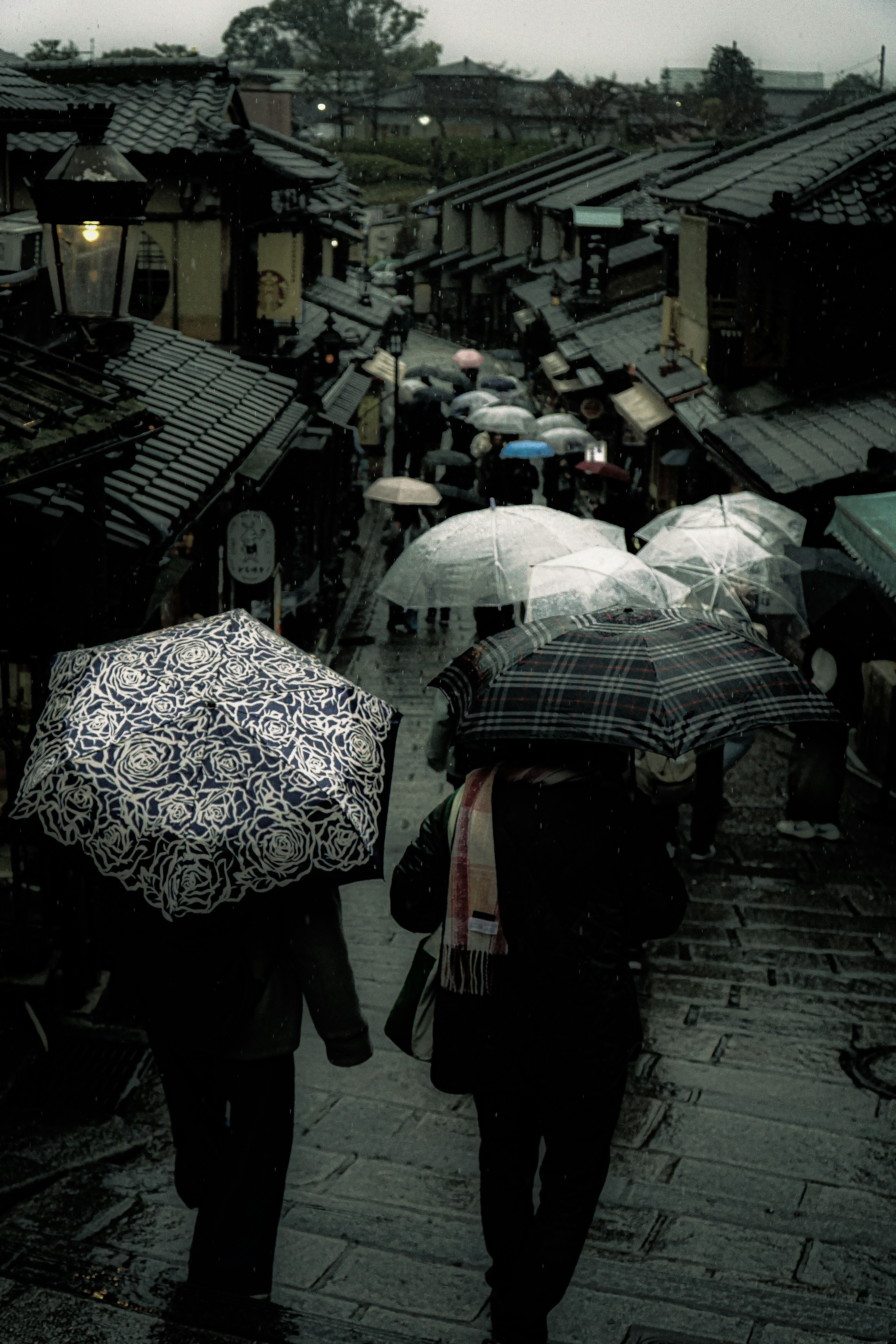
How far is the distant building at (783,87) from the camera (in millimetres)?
77250

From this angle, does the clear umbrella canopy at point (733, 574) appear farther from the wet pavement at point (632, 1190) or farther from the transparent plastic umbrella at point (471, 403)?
the transparent plastic umbrella at point (471, 403)

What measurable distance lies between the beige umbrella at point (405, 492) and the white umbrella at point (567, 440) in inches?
281

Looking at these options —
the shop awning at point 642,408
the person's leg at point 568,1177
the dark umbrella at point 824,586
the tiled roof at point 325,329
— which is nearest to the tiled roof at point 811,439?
the dark umbrella at point 824,586

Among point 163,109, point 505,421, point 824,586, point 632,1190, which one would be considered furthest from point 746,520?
point 505,421

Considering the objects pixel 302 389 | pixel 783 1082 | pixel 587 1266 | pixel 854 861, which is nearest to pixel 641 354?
pixel 302 389

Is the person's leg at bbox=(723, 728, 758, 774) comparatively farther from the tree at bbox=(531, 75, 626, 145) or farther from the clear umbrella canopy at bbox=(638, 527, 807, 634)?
the tree at bbox=(531, 75, 626, 145)

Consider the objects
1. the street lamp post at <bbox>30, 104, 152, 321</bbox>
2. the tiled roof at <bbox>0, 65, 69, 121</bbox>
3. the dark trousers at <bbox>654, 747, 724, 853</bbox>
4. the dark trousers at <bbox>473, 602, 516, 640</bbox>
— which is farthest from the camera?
the dark trousers at <bbox>473, 602, 516, 640</bbox>

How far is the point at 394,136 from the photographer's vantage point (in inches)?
3125

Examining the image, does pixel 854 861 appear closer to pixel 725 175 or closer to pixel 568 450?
pixel 725 175

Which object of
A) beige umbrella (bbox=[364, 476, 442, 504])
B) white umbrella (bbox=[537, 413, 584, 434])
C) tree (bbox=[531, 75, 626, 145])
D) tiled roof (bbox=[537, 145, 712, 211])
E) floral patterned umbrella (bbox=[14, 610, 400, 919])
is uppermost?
tree (bbox=[531, 75, 626, 145])

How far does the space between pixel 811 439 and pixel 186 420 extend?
8551mm

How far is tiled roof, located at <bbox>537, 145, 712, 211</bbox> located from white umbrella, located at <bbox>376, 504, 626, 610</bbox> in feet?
80.8

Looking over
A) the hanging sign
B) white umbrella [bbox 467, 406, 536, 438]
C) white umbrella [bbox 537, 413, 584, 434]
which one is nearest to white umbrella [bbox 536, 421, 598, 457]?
white umbrella [bbox 467, 406, 536, 438]

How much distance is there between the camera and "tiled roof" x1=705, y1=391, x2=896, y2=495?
14656 millimetres
